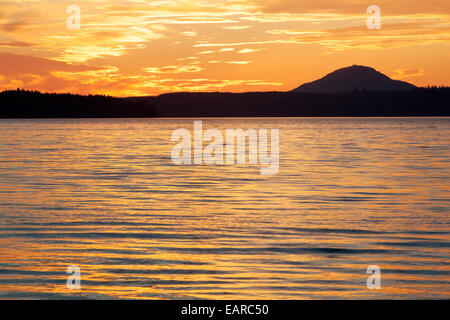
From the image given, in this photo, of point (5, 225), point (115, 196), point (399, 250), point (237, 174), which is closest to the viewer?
point (399, 250)

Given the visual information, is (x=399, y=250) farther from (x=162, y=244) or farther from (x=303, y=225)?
(x=162, y=244)

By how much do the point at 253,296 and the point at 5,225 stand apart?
10962mm

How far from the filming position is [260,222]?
19.9 m

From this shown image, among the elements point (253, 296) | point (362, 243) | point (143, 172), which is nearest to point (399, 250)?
point (362, 243)

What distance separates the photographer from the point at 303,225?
1947 centimetres

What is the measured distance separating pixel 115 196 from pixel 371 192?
12.1 meters
